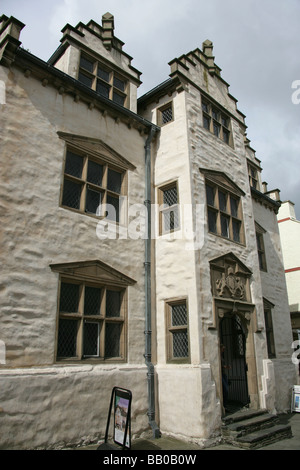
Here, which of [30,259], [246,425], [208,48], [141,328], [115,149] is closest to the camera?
[30,259]

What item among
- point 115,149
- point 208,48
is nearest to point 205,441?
point 115,149

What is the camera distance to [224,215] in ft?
37.7

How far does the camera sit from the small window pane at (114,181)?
32.6 ft

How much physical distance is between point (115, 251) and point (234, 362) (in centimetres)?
612

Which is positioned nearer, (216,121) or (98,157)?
(98,157)

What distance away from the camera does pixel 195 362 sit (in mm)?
8484

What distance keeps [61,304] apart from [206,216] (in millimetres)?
4807

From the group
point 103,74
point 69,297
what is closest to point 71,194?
point 69,297

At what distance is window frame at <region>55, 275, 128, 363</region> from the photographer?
299 inches

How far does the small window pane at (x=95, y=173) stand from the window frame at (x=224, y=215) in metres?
3.28

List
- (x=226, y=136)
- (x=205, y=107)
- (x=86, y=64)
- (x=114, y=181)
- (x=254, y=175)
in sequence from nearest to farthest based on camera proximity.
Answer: (x=114, y=181)
(x=86, y=64)
(x=205, y=107)
(x=226, y=136)
(x=254, y=175)

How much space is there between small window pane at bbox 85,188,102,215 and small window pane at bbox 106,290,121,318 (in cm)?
209

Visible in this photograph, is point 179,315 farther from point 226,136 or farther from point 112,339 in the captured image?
point 226,136
